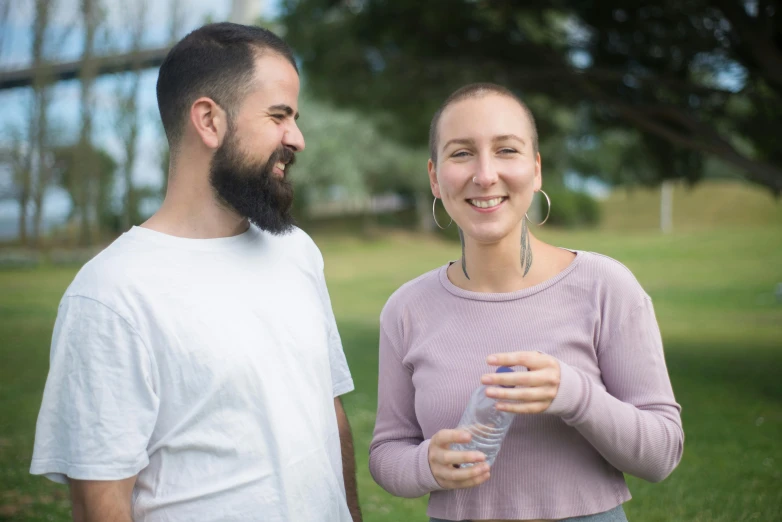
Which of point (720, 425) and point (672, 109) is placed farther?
point (672, 109)

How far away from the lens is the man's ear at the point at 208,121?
2363 millimetres

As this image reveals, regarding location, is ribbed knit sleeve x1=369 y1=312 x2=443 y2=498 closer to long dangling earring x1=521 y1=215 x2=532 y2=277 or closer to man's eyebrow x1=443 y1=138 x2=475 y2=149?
long dangling earring x1=521 y1=215 x2=532 y2=277

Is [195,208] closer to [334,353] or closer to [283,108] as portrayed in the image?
[283,108]

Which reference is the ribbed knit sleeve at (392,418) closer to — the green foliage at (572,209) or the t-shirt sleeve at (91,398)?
the t-shirt sleeve at (91,398)

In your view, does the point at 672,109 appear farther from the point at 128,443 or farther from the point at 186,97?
the point at 128,443

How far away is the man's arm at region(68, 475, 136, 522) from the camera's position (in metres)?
1.99

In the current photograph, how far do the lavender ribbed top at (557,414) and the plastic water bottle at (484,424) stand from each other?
93mm

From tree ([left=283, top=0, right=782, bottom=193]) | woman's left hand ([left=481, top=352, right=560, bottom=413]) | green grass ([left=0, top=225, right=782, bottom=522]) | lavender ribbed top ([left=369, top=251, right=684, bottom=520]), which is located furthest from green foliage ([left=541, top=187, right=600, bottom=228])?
woman's left hand ([left=481, top=352, right=560, bottom=413])

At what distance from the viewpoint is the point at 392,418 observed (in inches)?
92.0

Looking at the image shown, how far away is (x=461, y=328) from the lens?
7.25 ft

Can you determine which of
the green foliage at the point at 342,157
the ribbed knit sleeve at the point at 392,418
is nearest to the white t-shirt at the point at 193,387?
the ribbed knit sleeve at the point at 392,418

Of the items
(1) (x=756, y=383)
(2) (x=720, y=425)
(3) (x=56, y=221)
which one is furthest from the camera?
(3) (x=56, y=221)

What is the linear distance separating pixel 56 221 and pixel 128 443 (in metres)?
23.2

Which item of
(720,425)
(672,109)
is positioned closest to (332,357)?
(720,425)
